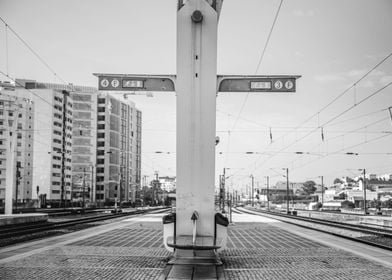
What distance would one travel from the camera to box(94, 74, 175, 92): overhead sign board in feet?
40.9

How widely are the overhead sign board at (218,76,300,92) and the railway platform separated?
15.1ft

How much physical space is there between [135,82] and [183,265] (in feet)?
16.7

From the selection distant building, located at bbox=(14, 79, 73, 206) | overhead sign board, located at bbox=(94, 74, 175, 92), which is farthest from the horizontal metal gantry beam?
distant building, located at bbox=(14, 79, 73, 206)

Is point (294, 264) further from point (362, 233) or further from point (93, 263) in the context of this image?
point (362, 233)

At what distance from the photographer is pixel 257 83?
1280 cm

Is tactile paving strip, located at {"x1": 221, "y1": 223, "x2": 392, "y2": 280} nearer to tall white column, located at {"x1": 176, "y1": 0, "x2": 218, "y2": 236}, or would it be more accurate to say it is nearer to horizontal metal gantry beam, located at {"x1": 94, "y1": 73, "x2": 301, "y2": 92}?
tall white column, located at {"x1": 176, "y1": 0, "x2": 218, "y2": 236}

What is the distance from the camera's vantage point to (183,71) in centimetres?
1181

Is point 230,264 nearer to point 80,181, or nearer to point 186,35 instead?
point 186,35

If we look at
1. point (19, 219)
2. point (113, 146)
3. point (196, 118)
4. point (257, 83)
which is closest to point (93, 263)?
point (196, 118)

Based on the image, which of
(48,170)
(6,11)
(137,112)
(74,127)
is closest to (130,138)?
(137,112)

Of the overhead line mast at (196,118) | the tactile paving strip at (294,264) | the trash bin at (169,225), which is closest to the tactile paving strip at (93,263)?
the trash bin at (169,225)

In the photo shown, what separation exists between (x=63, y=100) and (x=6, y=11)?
102026 mm

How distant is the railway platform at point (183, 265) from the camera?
9922mm

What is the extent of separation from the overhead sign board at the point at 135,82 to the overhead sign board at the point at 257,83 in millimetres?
1432
